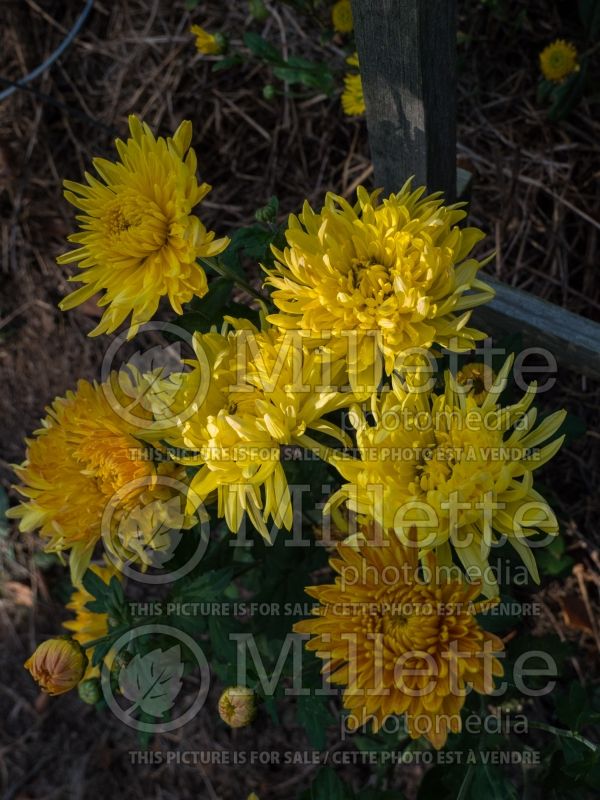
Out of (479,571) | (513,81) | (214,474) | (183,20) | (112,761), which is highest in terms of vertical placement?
(183,20)

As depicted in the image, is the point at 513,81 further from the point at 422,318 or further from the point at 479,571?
the point at 479,571

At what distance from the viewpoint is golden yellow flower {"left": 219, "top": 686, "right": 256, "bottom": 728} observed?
157 centimetres

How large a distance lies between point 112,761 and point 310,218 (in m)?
2.35

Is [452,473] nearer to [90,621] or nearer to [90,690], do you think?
[90,690]

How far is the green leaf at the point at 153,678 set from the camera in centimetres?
172

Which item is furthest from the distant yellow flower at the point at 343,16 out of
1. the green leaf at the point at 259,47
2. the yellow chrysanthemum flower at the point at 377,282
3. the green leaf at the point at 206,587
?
the green leaf at the point at 206,587

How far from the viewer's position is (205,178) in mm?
2916

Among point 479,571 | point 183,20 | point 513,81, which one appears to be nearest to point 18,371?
point 183,20

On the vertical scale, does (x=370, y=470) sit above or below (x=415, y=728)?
above

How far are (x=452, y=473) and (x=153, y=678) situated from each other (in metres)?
0.92

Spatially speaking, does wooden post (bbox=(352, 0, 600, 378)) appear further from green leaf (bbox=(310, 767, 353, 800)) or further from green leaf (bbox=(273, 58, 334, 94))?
green leaf (bbox=(310, 767, 353, 800))

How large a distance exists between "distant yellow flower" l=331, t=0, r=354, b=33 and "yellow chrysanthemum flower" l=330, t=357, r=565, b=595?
1.48 metres

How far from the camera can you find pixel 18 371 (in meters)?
3.15
